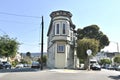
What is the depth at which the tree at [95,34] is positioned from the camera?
75.2m

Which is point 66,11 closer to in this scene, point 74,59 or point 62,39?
point 62,39

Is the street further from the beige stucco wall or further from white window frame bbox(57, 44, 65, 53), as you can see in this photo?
white window frame bbox(57, 44, 65, 53)

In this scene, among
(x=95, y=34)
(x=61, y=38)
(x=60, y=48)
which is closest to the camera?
(x=61, y=38)

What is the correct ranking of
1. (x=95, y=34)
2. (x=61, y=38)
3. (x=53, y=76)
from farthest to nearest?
(x=95, y=34)
(x=61, y=38)
(x=53, y=76)

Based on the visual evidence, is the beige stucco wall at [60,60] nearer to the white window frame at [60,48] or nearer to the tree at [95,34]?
the white window frame at [60,48]

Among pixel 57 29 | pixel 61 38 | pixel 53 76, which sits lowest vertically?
pixel 53 76

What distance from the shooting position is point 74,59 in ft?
167

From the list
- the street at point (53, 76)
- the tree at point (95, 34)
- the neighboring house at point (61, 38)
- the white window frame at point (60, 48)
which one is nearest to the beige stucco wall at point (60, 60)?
the neighboring house at point (61, 38)

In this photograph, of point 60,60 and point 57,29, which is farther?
point 57,29

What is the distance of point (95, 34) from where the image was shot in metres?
76.2

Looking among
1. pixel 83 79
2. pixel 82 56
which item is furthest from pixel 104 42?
pixel 83 79

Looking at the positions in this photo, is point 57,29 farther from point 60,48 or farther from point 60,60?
point 60,60

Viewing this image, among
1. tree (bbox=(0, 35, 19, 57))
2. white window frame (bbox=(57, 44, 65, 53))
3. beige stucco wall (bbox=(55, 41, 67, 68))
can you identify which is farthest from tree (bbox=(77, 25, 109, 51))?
beige stucco wall (bbox=(55, 41, 67, 68))

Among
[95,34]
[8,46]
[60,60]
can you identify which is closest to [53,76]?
[60,60]
